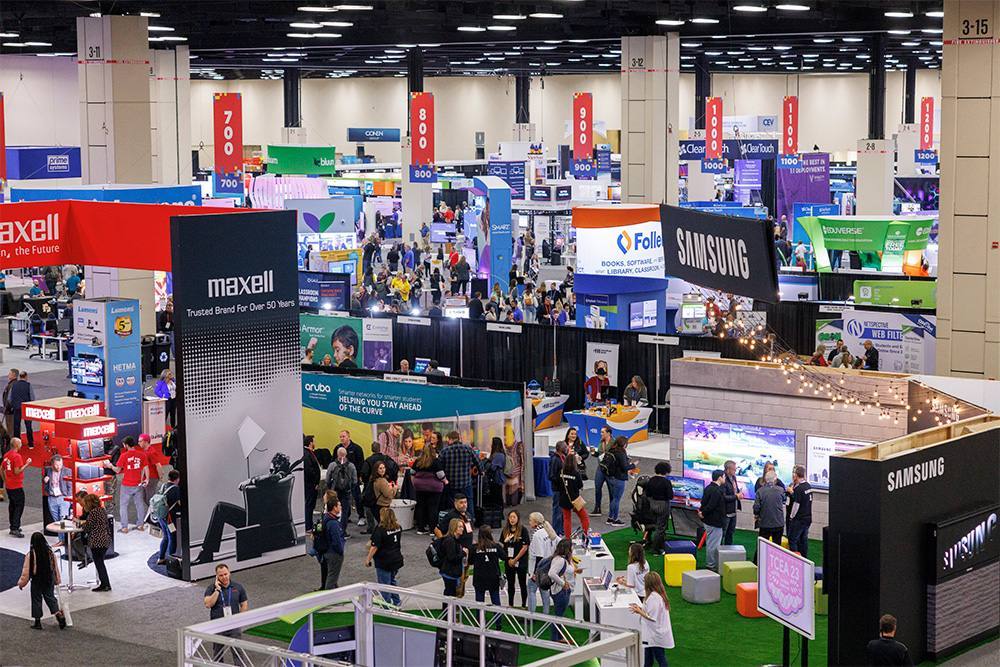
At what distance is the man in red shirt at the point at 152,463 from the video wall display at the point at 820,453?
23.2 feet

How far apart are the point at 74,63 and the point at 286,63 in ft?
21.6

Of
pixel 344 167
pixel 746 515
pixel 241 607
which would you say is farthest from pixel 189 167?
pixel 241 607

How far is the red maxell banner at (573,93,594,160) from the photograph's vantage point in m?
33.2

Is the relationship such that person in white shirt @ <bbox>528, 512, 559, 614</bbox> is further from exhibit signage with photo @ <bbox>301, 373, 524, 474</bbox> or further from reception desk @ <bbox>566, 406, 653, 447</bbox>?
reception desk @ <bbox>566, 406, 653, 447</bbox>

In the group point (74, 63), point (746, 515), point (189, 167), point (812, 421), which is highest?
point (74, 63)

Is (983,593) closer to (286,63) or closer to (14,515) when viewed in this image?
(14,515)

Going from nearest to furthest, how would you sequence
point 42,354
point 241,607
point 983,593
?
point 241,607 → point 983,593 → point 42,354

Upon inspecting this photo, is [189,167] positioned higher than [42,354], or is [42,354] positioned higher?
[189,167]

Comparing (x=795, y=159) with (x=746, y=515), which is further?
(x=795, y=159)

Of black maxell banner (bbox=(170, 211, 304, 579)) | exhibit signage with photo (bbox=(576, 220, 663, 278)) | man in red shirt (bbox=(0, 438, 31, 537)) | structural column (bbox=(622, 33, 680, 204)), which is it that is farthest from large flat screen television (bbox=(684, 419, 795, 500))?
structural column (bbox=(622, 33, 680, 204))

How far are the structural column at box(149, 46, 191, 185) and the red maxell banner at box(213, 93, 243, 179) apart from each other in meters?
2.84

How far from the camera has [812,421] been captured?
1459cm

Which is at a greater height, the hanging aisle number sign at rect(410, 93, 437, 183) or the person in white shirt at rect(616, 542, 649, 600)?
the hanging aisle number sign at rect(410, 93, 437, 183)

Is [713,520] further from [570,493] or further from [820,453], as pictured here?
[820,453]
